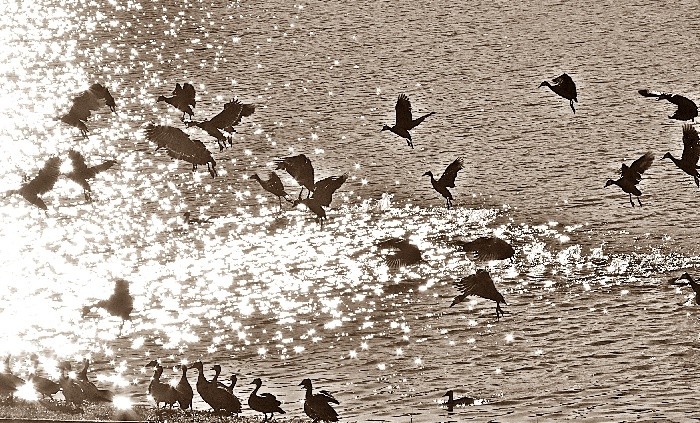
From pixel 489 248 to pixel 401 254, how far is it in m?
0.94

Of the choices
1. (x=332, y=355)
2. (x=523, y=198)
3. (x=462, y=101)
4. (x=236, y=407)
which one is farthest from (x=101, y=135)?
(x=236, y=407)

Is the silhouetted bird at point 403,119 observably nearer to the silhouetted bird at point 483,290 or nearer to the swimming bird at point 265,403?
the silhouetted bird at point 483,290

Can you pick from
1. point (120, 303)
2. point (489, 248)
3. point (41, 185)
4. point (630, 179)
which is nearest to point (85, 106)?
point (41, 185)

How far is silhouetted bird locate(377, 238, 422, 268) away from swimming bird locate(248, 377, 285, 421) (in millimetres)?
4440

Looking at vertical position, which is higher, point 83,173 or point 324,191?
point 83,173

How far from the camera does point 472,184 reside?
1770cm

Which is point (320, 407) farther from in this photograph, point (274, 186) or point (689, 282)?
point (274, 186)

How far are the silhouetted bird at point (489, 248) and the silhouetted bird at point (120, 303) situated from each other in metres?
3.69

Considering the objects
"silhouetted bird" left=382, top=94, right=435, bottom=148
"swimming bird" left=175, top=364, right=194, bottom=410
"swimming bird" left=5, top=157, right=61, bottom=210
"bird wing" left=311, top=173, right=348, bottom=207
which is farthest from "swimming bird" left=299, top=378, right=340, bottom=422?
"swimming bird" left=5, top=157, right=61, bottom=210

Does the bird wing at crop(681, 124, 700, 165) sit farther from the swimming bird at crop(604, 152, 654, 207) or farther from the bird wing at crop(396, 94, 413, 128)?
the bird wing at crop(396, 94, 413, 128)

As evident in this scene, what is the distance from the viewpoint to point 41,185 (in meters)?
17.9

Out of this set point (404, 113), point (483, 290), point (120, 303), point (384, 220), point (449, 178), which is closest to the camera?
point (483, 290)

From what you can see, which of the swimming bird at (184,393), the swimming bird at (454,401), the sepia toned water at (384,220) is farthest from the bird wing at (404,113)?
the swimming bird at (184,393)

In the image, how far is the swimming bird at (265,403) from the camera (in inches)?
417
